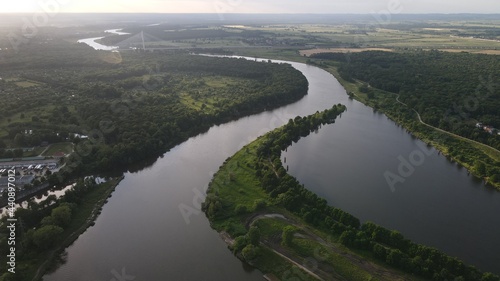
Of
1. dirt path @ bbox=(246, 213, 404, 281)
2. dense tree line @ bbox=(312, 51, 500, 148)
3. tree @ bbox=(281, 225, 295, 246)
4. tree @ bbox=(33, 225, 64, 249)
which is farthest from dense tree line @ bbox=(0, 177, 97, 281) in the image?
dense tree line @ bbox=(312, 51, 500, 148)

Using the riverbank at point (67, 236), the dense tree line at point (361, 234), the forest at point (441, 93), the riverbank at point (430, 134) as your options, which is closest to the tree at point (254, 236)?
the dense tree line at point (361, 234)

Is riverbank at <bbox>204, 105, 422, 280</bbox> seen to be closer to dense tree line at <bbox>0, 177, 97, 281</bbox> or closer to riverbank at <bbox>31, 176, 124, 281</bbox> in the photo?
riverbank at <bbox>31, 176, 124, 281</bbox>

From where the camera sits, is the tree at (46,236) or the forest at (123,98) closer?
the tree at (46,236)

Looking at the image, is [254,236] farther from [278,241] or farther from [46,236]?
[46,236]

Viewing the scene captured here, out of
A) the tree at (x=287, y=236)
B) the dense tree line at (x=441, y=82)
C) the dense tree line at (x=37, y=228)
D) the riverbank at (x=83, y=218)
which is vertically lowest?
the riverbank at (x=83, y=218)

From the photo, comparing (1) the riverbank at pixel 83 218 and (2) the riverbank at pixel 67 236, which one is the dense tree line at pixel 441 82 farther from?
(2) the riverbank at pixel 67 236
